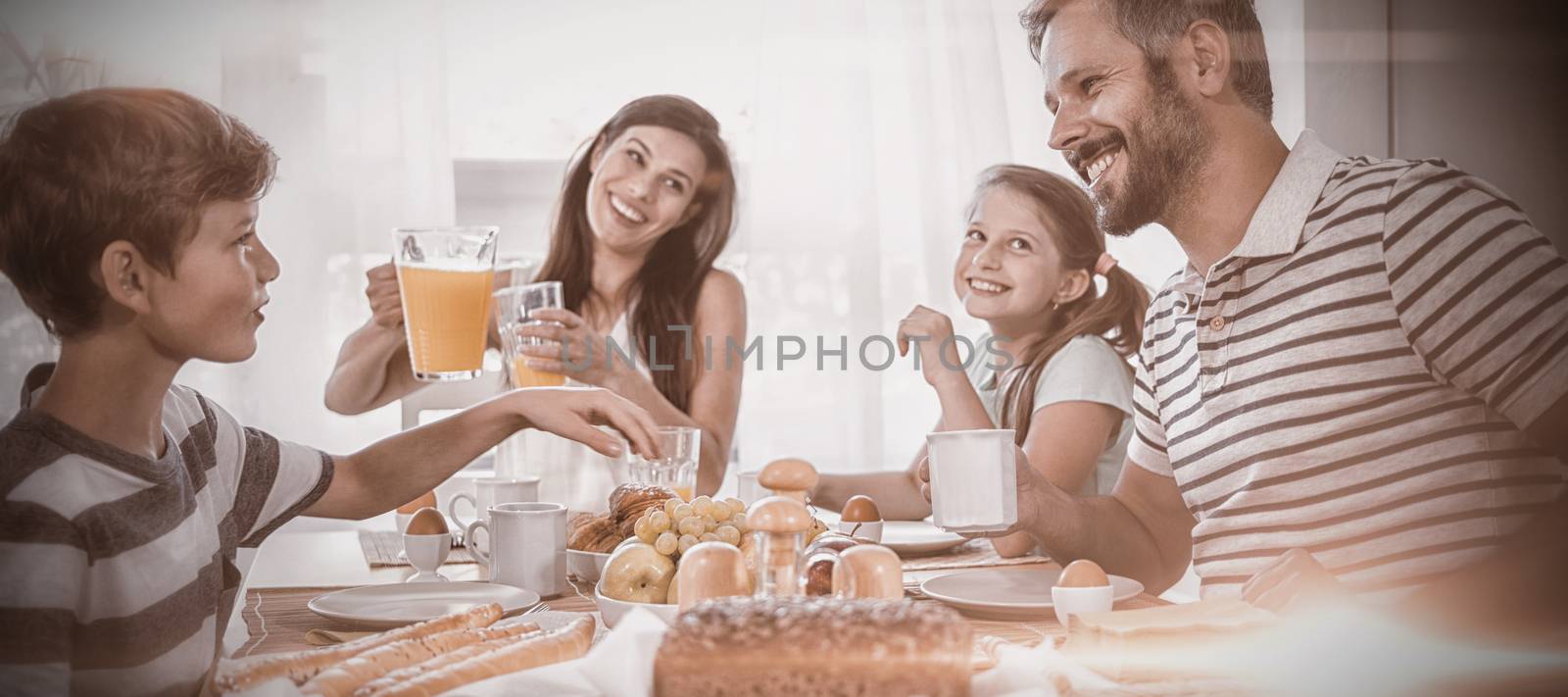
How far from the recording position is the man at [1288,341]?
1024mm

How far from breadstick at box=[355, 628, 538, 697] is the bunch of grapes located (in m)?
0.21

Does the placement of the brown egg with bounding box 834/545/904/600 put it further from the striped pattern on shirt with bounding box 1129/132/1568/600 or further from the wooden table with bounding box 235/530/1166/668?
the striped pattern on shirt with bounding box 1129/132/1568/600

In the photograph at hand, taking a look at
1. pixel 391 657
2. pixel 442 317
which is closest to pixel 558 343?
pixel 442 317

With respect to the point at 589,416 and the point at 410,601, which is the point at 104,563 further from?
the point at 589,416

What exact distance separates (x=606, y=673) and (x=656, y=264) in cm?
158

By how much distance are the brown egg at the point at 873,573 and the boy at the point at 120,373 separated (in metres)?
0.51

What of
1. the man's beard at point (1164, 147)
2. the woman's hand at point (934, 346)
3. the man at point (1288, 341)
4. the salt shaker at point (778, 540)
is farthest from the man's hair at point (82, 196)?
the woman's hand at point (934, 346)

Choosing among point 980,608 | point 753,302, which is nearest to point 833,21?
point 753,302

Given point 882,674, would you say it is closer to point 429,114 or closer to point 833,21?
point 429,114

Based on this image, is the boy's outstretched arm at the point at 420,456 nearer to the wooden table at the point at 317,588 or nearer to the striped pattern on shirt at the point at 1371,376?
the wooden table at the point at 317,588

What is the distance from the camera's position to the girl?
1.67 m

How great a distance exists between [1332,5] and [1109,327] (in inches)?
21.7

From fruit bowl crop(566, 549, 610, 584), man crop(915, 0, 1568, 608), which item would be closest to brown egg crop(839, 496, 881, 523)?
man crop(915, 0, 1568, 608)

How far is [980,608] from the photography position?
3.16 feet
